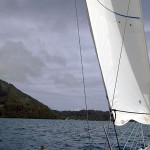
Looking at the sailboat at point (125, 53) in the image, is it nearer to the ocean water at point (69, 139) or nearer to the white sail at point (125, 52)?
the white sail at point (125, 52)

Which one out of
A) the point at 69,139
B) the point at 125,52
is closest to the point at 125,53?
the point at 125,52

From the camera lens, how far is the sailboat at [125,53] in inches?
335

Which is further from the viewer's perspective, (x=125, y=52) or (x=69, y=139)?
(x=69, y=139)

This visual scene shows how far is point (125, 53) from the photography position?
30.2 feet

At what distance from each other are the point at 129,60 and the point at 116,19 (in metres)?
1.19

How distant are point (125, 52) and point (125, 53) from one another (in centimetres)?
3

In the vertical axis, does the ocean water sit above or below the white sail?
below

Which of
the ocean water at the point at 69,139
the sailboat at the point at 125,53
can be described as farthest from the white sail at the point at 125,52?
the ocean water at the point at 69,139

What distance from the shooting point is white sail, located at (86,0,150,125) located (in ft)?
28.1

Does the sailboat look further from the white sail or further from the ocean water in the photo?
the ocean water

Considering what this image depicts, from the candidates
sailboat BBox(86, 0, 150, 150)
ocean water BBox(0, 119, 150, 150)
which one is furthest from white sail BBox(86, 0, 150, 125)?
ocean water BBox(0, 119, 150, 150)

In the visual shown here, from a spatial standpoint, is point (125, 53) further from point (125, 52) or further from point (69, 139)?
point (69, 139)

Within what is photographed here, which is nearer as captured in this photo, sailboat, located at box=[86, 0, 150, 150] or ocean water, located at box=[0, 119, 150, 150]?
sailboat, located at box=[86, 0, 150, 150]

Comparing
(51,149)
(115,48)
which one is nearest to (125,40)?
(115,48)
